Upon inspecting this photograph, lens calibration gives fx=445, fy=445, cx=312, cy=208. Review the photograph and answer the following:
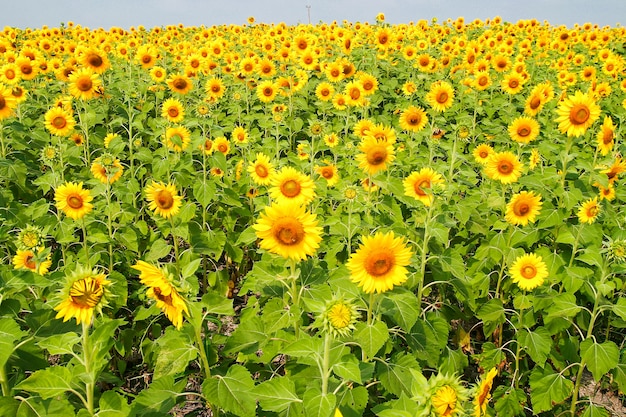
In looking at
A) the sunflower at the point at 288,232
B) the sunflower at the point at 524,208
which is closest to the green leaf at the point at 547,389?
the sunflower at the point at 524,208

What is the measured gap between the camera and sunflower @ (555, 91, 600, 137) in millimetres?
4117

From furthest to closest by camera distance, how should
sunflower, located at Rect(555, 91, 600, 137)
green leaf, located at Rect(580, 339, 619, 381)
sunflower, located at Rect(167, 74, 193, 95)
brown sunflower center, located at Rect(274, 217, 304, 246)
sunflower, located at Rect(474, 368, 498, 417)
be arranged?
1. sunflower, located at Rect(167, 74, 193, 95)
2. sunflower, located at Rect(555, 91, 600, 137)
3. green leaf, located at Rect(580, 339, 619, 381)
4. brown sunflower center, located at Rect(274, 217, 304, 246)
5. sunflower, located at Rect(474, 368, 498, 417)

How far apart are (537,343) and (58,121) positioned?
18.4ft

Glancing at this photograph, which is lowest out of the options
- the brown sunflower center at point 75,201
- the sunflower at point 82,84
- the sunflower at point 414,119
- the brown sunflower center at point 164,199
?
the brown sunflower center at point 164,199

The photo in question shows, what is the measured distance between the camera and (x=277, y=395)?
214cm

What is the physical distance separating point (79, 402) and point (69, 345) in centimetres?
46

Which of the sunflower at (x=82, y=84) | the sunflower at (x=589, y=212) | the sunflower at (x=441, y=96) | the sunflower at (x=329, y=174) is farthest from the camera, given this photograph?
the sunflower at (x=441, y=96)

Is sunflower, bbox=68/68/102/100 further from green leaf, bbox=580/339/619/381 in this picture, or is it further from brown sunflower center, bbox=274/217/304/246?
green leaf, bbox=580/339/619/381

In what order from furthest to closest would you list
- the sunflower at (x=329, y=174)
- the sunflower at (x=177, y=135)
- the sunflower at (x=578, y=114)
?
1. the sunflower at (x=177, y=135)
2. the sunflower at (x=329, y=174)
3. the sunflower at (x=578, y=114)

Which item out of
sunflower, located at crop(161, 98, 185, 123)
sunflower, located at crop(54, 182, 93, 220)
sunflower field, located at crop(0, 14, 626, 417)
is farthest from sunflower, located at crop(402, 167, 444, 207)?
sunflower, located at crop(161, 98, 185, 123)

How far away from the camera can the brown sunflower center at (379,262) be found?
93.7 inches

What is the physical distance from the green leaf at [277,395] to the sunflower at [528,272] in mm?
2274

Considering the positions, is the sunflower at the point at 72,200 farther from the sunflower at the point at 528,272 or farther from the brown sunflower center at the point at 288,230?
the sunflower at the point at 528,272

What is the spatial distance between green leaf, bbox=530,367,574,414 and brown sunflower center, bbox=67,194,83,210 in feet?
12.8
